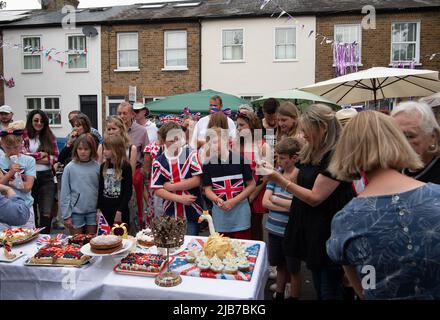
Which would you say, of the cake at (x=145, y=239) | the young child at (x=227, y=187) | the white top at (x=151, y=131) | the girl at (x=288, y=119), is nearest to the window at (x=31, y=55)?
the white top at (x=151, y=131)

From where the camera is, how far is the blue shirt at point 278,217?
3.20m

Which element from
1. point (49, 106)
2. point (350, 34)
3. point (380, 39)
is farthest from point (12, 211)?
point (49, 106)

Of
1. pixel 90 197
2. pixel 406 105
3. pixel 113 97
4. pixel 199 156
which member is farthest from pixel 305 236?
pixel 113 97

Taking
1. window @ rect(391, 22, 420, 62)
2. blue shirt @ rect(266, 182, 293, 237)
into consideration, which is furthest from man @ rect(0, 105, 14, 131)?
window @ rect(391, 22, 420, 62)

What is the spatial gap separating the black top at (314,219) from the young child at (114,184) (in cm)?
189

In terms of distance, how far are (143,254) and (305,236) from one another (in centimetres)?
117

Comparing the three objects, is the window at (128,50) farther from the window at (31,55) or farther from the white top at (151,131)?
the white top at (151,131)

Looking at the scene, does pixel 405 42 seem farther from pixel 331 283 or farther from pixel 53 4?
pixel 53 4

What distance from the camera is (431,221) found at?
1473mm

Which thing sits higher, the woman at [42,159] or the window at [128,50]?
the window at [128,50]

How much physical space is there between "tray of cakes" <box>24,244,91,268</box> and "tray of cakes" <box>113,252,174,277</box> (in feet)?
0.82

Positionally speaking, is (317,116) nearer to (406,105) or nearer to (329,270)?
(406,105)

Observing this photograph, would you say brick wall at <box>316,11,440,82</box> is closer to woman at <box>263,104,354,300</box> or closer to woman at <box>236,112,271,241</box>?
woman at <box>236,112,271,241</box>

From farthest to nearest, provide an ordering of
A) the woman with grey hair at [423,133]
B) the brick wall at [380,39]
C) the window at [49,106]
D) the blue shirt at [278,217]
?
the window at [49,106] → the brick wall at [380,39] → the blue shirt at [278,217] → the woman with grey hair at [423,133]
